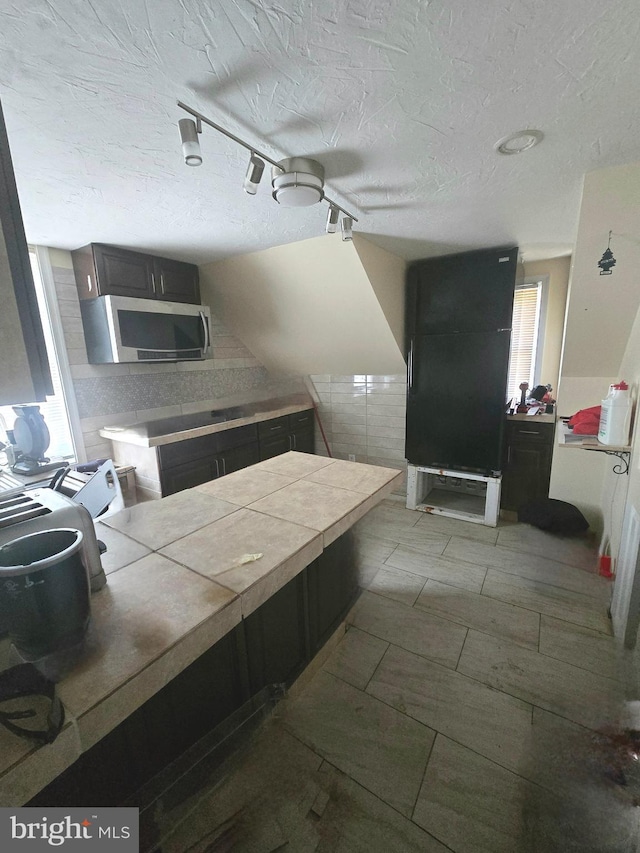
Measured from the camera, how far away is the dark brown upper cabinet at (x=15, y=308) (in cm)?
66

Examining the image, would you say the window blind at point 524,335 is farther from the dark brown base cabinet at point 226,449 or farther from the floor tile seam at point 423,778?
the floor tile seam at point 423,778

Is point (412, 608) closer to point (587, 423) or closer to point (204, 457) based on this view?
point (587, 423)

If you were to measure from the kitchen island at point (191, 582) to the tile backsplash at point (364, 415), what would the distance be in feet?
6.47

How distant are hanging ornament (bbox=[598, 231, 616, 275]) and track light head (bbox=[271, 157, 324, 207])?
4.83 ft

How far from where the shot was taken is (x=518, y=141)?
126cm

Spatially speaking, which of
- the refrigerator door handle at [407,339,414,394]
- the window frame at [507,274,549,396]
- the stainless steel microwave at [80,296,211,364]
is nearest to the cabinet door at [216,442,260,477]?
the stainless steel microwave at [80,296,211,364]

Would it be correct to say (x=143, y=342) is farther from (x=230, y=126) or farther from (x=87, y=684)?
(x=87, y=684)

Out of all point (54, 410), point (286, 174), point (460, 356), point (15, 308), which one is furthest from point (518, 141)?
point (54, 410)

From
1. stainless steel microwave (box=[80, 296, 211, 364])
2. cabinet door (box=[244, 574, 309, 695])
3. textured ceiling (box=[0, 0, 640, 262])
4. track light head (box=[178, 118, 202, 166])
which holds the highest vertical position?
textured ceiling (box=[0, 0, 640, 262])

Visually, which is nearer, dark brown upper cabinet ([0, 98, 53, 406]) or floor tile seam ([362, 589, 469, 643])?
dark brown upper cabinet ([0, 98, 53, 406])

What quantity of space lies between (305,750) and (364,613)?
0.79 metres

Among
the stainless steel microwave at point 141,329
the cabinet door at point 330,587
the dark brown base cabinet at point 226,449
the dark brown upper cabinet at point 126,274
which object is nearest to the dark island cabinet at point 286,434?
the dark brown base cabinet at point 226,449

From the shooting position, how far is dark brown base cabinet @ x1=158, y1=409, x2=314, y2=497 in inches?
103

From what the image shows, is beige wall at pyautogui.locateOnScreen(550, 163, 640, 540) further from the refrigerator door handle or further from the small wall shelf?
the refrigerator door handle
